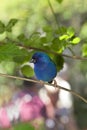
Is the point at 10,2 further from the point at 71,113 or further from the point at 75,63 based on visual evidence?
the point at 71,113

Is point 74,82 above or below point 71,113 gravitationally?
above

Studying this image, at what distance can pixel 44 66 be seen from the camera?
43cm

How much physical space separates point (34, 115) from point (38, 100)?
0.18ft

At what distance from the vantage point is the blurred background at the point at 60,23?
1.22m

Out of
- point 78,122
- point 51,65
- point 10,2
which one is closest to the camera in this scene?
point 51,65

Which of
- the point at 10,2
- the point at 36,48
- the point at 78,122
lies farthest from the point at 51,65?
the point at 78,122

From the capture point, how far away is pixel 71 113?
133 centimetres

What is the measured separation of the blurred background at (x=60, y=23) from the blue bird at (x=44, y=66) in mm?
722

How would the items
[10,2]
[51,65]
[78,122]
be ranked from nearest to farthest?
[51,65], [10,2], [78,122]

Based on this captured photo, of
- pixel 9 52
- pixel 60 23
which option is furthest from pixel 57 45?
pixel 60 23

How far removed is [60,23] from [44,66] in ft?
2.83

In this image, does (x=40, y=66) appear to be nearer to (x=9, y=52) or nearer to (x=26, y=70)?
(x=26, y=70)

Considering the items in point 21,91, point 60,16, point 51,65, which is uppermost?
point 60,16

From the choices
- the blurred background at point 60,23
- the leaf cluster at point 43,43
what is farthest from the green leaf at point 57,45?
the blurred background at point 60,23
